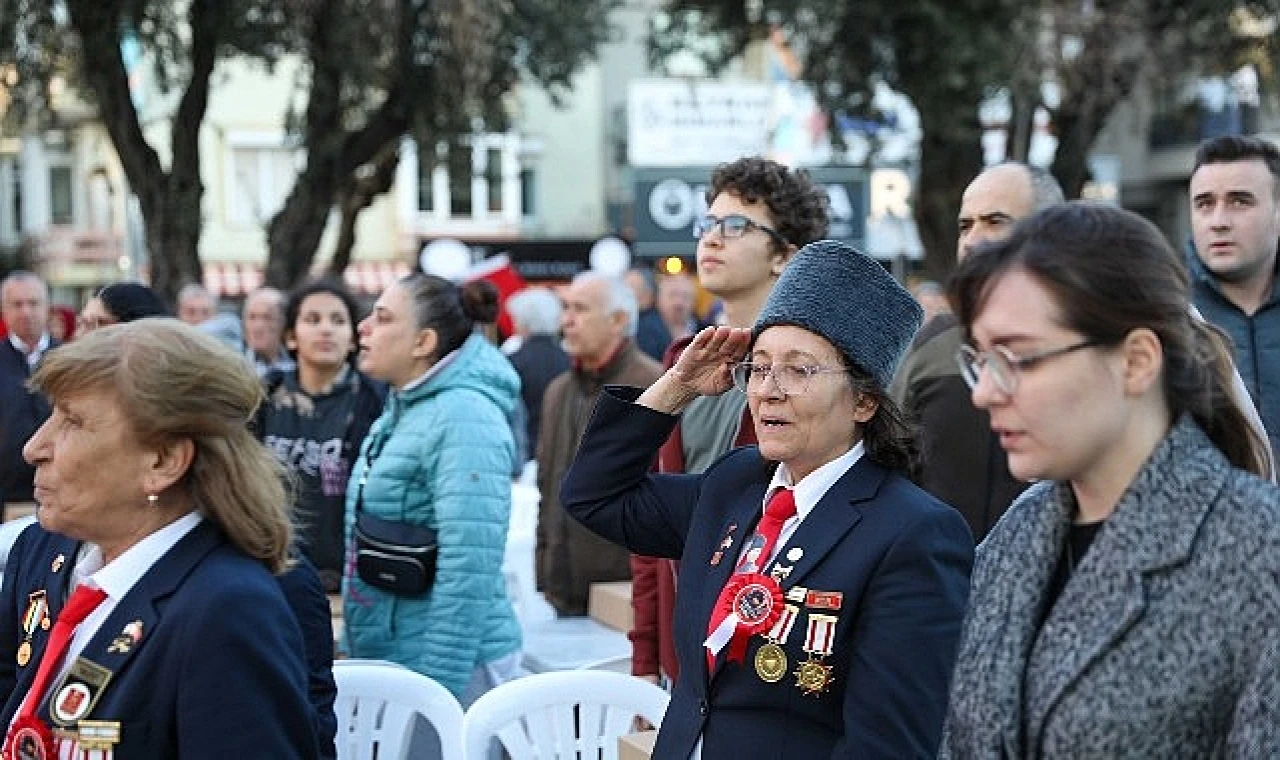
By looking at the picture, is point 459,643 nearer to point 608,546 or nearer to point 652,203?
point 608,546

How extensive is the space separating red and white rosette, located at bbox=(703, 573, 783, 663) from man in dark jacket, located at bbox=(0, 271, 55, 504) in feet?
20.4

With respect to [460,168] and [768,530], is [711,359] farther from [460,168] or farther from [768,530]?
[460,168]

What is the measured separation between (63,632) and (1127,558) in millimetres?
1805

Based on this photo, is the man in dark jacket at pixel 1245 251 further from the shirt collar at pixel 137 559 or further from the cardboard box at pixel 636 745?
the shirt collar at pixel 137 559

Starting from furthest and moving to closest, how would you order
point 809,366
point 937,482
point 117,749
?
1. point 937,482
2. point 809,366
3. point 117,749

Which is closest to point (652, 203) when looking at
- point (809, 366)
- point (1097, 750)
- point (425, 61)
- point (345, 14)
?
point (425, 61)

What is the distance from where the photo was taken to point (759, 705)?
296cm

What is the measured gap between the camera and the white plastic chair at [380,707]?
4.36 meters

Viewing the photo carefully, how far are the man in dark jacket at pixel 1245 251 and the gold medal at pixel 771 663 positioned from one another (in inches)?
101

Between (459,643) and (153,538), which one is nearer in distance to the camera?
(153,538)

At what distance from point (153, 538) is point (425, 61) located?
45.5ft

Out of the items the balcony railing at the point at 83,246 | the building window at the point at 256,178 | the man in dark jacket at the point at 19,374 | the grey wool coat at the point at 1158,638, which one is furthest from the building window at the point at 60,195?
the grey wool coat at the point at 1158,638

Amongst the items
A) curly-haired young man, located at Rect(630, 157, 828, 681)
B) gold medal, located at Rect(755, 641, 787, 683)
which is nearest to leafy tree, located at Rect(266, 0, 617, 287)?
curly-haired young man, located at Rect(630, 157, 828, 681)

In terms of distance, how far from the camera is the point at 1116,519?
2213mm
